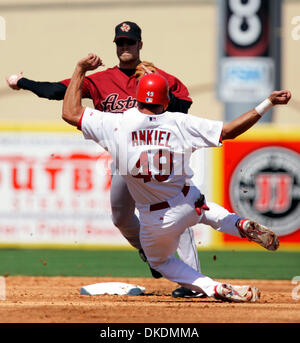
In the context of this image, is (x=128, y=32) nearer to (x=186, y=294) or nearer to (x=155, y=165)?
(x=155, y=165)

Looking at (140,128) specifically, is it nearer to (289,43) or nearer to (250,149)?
(250,149)

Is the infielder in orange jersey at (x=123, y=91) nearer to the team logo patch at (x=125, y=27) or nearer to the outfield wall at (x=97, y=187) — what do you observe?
the team logo patch at (x=125, y=27)

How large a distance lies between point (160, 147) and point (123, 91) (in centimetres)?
110

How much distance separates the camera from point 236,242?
32.2ft

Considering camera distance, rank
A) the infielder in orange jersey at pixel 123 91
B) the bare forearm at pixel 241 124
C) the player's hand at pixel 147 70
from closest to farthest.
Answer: the bare forearm at pixel 241 124 < the player's hand at pixel 147 70 < the infielder in orange jersey at pixel 123 91

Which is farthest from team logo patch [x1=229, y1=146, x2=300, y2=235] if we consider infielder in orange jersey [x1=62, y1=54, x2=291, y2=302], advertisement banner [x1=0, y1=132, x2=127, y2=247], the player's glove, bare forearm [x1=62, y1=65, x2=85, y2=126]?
bare forearm [x1=62, y1=65, x2=85, y2=126]

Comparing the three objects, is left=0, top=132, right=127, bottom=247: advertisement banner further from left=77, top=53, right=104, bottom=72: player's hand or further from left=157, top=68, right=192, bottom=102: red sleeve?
left=77, top=53, right=104, bottom=72: player's hand

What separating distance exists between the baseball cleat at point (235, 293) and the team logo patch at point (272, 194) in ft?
14.1

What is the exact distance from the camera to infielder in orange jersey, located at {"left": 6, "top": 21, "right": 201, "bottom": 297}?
5938 millimetres

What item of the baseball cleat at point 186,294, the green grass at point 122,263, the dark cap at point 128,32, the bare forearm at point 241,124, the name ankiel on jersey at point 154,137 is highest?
the dark cap at point 128,32

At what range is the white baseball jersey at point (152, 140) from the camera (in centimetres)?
512

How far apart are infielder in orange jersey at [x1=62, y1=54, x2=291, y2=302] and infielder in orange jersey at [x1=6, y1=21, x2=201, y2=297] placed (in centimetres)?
67

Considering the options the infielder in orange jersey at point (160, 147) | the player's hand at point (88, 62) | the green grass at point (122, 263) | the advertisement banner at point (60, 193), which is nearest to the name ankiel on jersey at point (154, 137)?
the infielder in orange jersey at point (160, 147)

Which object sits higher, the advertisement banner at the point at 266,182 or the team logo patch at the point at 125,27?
the team logo patch at the point at 125,27
